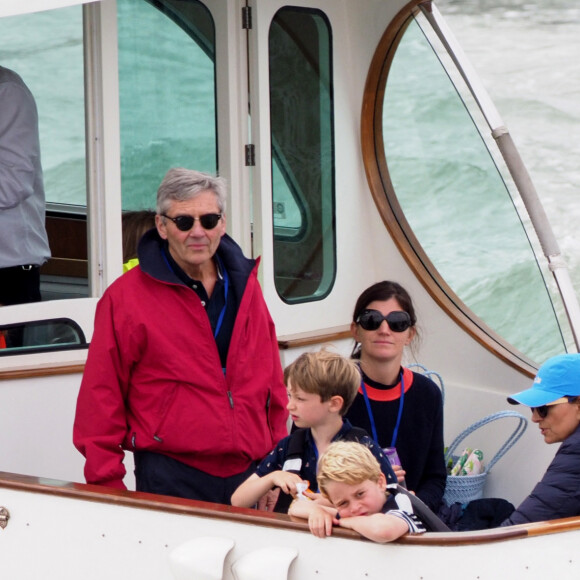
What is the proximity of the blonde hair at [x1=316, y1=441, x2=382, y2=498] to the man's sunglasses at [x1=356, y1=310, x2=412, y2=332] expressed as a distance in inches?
28.7

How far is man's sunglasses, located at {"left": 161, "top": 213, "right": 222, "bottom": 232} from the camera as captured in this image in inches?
111

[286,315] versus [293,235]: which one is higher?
[293,235]

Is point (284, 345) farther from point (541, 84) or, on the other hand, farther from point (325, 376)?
point (541, 84)

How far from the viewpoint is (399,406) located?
10.1ft

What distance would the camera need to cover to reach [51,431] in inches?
143

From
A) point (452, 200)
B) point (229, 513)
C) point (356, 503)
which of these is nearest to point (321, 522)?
point (356, 503)

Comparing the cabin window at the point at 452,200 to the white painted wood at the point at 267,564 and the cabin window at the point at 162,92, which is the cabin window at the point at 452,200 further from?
the white painted wood at the point at 267,564

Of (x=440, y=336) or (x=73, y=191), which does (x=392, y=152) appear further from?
(x=73, y=191)

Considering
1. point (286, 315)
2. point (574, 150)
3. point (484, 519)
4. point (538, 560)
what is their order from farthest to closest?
1. point (574, 150)
2. point (286, 315)
3. point (484, 519)
4. point (538, 560)

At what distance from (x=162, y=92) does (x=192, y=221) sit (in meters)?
1.29

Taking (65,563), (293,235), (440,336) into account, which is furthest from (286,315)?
(65,563)

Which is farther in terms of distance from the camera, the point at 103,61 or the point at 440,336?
the point at 440,336

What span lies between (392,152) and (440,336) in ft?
3.09

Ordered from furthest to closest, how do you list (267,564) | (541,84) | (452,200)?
(541,84)
(452,200)
(267,564)
